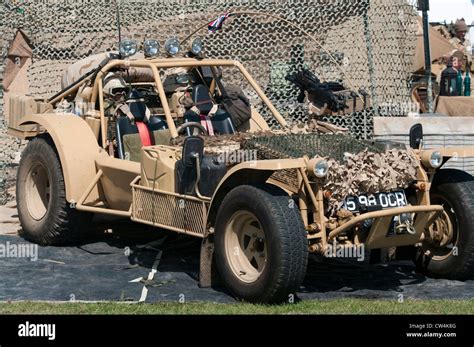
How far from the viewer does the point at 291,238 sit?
235 inches

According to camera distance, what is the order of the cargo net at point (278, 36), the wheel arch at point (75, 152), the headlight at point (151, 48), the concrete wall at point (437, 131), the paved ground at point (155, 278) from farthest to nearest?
the cargo net at point (278, 36) < the concrete wall at point (437, 131) < the headlight at point (151, 48) < the wheel arch at point (75, 152) < the paved ground at point (155, 278)

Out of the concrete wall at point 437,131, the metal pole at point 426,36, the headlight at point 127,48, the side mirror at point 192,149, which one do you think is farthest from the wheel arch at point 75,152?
the metal pole at point 426,36

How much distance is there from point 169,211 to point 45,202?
219 cm

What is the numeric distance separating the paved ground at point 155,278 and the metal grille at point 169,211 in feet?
1.42

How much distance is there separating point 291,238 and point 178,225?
1.31 m

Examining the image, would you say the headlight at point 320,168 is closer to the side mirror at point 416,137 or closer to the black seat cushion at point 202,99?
the side mirror at point 416,137

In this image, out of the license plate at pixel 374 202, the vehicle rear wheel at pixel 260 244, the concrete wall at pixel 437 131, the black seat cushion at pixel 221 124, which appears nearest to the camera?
the vehicle rear wheel at pixel 260 244

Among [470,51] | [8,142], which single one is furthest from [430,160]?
[470,51]

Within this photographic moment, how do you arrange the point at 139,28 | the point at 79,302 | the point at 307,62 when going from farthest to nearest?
the point at 139,28
the point at 307,62
the point at 79,302

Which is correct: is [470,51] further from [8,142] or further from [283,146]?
[283,146]

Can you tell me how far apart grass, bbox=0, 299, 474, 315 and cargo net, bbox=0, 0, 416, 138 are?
4354 mm

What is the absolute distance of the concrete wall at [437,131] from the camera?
10.2 m

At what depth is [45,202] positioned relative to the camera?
8805 mm

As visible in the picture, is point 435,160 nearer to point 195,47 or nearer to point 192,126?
point 192,126
